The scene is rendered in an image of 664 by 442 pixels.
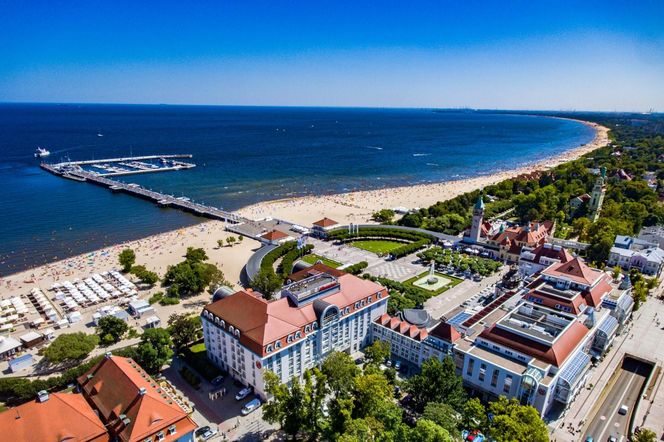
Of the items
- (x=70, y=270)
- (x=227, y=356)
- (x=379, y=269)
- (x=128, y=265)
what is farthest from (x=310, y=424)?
(x=70, y=270)

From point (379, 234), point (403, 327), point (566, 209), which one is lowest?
point (379, 234)

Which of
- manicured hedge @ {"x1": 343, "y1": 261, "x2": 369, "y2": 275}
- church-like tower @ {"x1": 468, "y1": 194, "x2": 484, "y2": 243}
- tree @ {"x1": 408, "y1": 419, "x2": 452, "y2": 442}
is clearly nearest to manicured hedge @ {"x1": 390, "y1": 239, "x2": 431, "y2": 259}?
manicured hedge @ {"x1": 343, "y1": 261, "x2": 369, "y2": 275}

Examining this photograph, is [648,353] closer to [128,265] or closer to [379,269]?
[379,269]

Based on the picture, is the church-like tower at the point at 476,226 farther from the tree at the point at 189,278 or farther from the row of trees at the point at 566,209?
the tree at the point at 189,278

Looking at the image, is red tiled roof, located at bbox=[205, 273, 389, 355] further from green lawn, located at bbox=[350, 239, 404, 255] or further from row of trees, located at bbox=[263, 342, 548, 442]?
green lawn, located at bbox=[350, 239, 404, 255]

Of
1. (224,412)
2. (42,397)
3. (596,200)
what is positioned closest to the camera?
(42,397)

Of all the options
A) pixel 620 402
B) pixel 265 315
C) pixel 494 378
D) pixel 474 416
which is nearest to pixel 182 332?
pixel 265 315

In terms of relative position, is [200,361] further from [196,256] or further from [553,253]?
[553,253]
